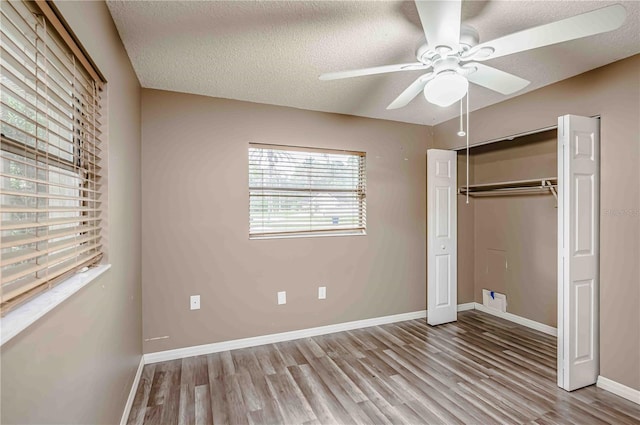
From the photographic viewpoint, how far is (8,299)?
2.66 feet

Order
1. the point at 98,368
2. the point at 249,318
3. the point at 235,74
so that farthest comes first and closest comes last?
the point at 249,318, the point at 235,74, the point at 98,368

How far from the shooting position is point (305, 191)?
3389 millimetres

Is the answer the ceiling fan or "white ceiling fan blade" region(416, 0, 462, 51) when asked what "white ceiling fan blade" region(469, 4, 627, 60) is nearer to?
the ceiling fan

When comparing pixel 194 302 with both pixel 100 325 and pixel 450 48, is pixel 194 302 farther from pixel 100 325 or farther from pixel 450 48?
pixel 450 48

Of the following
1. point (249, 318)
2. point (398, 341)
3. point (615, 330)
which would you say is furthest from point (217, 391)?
point (615, 330)

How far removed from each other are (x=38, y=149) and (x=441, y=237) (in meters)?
3.64

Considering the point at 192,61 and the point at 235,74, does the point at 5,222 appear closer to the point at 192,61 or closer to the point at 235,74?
the point at 192,61

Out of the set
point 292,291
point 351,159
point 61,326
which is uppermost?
point 351,159

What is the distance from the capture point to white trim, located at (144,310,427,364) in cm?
282

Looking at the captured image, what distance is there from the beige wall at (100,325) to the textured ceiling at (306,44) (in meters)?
0.26

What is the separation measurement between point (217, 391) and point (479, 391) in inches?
76.9

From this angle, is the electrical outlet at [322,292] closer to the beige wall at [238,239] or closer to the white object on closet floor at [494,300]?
the beige wall at [238,239]

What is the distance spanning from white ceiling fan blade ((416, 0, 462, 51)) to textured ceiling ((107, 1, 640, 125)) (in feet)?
0.88

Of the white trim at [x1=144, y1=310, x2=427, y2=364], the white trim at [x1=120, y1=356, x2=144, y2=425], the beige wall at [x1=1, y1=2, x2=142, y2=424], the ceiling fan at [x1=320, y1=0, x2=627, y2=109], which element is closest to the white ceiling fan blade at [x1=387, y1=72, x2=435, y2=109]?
the ceiling fan at [x1=320, y1=0, x2=627, y2=109]
